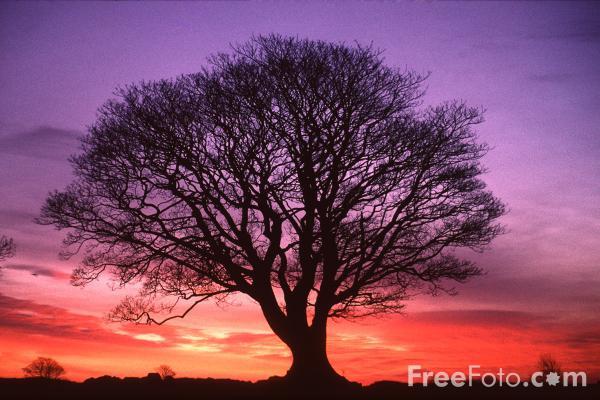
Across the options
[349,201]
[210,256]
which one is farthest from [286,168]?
[210,256]

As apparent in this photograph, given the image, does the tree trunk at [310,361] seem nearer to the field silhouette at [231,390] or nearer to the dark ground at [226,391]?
the field silhouette at [231,390]

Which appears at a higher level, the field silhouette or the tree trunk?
the tree trunk

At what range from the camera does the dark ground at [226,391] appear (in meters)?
14.8

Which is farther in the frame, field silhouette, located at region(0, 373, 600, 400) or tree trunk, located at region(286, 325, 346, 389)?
tree trunk, located at region(286, 325, 346, 389)

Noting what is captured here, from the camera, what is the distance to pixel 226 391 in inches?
632

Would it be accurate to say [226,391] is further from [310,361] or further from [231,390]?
[310,361]

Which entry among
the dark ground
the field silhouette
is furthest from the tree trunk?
the dark ground

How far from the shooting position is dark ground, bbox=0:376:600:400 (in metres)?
14.8

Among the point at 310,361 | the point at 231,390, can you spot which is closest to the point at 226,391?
the point at 231,390

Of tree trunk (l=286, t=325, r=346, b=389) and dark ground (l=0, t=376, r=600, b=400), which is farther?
tree trunk (l=286, t=325, r=346, b=389)

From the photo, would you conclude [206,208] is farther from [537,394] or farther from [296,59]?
[537,394]

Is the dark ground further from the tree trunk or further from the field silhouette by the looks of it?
the tree trunk

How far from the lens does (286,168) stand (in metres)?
18.2

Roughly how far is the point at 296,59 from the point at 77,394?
1085cm
